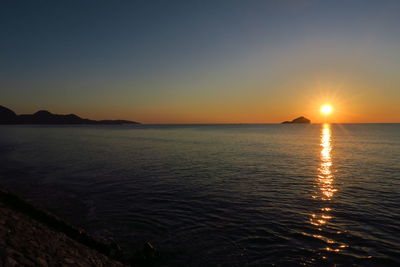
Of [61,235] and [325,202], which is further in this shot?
[325,202]

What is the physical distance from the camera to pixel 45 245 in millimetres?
9258

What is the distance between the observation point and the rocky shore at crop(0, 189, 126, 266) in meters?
7.71

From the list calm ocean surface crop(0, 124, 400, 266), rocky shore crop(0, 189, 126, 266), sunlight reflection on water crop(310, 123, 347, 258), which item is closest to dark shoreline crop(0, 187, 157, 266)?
rocky shore crop(0, 189, 126, 266)

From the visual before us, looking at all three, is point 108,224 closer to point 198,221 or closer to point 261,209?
point 198,221

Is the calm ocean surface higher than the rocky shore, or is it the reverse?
the rocky shore

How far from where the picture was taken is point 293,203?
20.0m

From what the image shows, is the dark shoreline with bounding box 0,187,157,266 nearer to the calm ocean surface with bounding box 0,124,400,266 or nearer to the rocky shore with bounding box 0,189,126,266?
the rocky shore with bounding box 0,189,126,266

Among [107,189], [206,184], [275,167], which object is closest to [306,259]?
[206,184]

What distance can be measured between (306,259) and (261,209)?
6903 mm

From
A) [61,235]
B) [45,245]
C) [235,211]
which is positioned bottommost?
[235,211]

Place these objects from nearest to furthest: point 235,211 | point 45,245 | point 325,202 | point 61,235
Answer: point 45,245 → point 61,235 → point 235,211 → point 325,202

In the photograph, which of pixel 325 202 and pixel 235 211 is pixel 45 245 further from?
pixel 325 202


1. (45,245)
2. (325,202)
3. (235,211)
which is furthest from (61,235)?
(325,202)

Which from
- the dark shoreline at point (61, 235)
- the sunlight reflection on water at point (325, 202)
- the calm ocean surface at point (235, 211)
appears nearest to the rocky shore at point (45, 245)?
the dark shoreline at point (61, 235)
